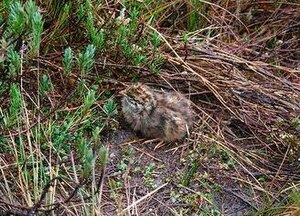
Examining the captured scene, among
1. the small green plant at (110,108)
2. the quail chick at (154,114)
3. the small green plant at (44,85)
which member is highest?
the small green plant at (44,85)

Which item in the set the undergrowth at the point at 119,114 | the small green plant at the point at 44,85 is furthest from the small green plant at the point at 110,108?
the small green plant at the point at 44,85

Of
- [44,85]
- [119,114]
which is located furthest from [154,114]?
[44,85]

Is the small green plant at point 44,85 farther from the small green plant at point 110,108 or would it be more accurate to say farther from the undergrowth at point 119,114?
the small green plant at point 110,108

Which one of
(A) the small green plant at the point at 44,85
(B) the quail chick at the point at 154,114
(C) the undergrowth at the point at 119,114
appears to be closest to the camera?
(C) the undergrowth at the point at 119,114

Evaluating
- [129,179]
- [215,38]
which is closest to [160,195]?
[129,179]

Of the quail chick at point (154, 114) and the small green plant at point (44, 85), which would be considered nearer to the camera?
the small green plant at point (44, 85)

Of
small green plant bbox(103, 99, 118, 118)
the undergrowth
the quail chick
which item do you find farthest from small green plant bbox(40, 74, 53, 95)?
the quail chick

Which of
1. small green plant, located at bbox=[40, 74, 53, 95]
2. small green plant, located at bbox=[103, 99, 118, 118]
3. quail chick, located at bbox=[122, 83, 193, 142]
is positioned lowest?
quail chick, located at bbox=[122, 83, 193, 142]

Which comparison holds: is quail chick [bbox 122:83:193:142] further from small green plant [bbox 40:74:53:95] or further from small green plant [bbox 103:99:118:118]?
small green plant [bbox 40:74:53:95]
